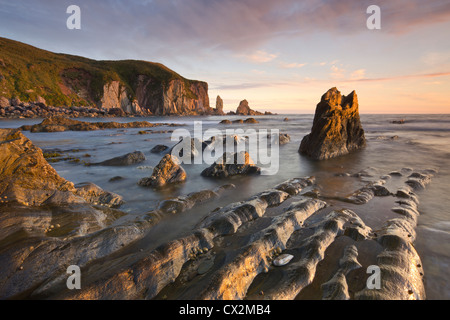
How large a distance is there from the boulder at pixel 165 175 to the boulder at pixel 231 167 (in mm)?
1574

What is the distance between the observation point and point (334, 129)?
15.8 metres

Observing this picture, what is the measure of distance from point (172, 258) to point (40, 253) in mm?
2509

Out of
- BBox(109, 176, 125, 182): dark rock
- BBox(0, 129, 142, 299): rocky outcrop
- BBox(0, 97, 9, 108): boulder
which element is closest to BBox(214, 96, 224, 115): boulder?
BBox(0, 97, 9, 108): boulder

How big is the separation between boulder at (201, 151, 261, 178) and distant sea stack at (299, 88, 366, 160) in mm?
6211

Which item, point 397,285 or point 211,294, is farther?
point 397,285

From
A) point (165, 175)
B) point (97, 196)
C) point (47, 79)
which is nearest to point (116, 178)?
point (165, 175)

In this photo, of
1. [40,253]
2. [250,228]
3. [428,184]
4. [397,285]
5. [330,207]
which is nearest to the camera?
[397,285]

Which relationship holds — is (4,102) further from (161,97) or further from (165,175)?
(165,175)

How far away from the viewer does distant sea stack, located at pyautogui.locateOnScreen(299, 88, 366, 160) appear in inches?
607

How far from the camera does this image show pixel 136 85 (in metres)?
132

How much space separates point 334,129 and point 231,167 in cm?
953
